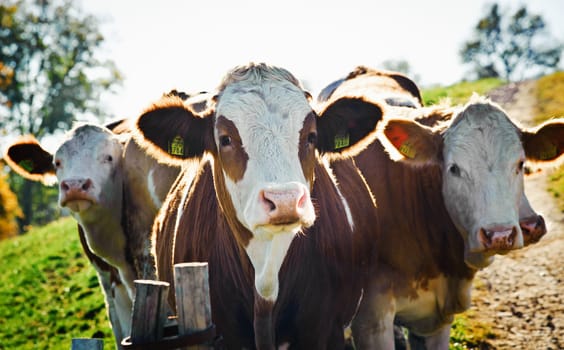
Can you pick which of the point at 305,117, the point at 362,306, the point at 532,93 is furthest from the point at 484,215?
the point at 532,93

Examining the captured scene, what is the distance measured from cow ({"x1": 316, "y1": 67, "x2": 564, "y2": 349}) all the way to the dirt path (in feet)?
3.01

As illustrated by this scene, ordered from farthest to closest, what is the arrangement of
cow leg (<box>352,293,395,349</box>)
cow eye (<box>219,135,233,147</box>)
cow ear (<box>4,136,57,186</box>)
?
cow ear (<box>4,136,57,186</box>) → cow leg (<box>352,293,395,349</box>) → cow eye (<box>219,135,233,147</box>)

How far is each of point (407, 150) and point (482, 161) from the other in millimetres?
675

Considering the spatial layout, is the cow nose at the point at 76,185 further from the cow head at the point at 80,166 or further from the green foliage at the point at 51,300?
the green foliage at the point at 51,300

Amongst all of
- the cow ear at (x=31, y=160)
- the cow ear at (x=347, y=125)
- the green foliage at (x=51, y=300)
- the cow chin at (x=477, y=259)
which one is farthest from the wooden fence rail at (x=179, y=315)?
the green foliage at (x=51, y=300)

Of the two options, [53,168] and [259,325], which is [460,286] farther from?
[53,168]

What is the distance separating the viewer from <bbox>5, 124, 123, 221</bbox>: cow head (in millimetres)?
5387

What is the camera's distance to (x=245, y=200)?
3096mm

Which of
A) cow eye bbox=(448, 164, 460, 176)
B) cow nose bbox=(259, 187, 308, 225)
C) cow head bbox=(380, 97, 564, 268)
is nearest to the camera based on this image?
cow nose bbox=(259, 187, 308, 225)

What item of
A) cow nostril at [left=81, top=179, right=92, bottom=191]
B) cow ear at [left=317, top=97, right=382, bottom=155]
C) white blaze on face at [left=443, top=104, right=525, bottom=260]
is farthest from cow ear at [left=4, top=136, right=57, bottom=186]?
white blaze on face at [left=443, top=104, right=525, bottom=260]

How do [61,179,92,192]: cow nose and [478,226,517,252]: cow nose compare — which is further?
[61,179,92,192]: cow nose

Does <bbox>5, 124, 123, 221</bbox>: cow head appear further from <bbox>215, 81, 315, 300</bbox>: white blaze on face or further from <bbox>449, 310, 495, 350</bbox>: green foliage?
<bbox>449, 310, 495, 350</bbox>: green foliage

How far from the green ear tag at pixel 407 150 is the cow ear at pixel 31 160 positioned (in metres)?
3.75

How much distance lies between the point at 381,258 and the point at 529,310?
11.8ft
